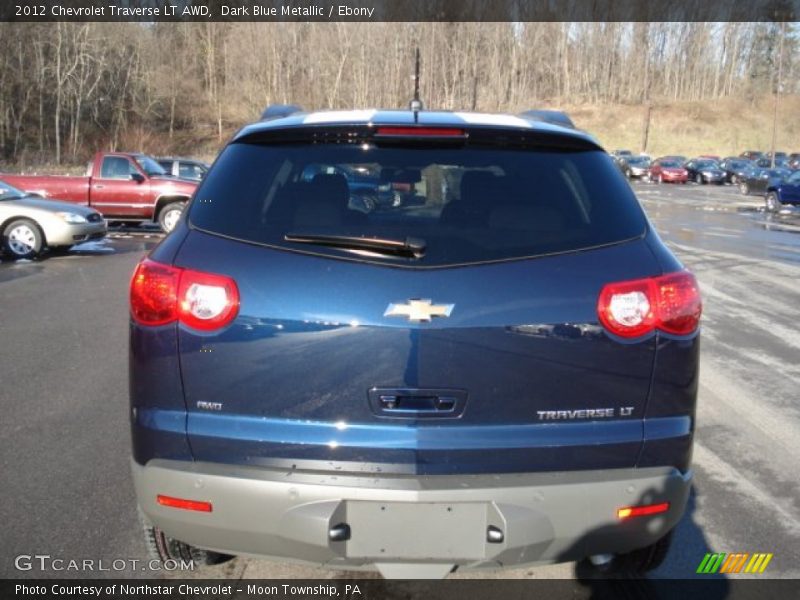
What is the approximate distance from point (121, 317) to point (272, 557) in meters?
6.67

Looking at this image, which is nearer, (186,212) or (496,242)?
(496,242)

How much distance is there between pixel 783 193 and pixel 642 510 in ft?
95.2

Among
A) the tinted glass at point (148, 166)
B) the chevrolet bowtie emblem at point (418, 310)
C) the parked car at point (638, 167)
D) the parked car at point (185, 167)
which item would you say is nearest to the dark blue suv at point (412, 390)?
the chevrolet bowtie emblem at point (418, 310)

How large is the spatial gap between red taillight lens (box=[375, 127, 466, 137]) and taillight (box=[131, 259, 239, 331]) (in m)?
0.81

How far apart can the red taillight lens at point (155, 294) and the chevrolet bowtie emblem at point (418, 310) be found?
740 millimetres

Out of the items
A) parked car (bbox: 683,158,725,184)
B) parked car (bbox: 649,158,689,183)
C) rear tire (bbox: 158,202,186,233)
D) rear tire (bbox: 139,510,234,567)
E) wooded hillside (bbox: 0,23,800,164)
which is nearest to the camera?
rear tire (bbox: 139,510,234,567)

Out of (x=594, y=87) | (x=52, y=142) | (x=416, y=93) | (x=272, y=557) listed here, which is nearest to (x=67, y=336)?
(x=416, y=93)

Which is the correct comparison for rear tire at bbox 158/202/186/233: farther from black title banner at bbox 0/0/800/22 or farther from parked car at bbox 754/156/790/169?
parked car at bbox 754/156/790/169

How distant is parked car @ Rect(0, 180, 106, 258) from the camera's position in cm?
1315

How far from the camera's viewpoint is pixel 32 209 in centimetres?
1325

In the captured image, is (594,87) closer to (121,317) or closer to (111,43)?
(111,43)

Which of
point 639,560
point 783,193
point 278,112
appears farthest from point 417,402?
point 783,193

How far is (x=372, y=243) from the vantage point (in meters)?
2.47

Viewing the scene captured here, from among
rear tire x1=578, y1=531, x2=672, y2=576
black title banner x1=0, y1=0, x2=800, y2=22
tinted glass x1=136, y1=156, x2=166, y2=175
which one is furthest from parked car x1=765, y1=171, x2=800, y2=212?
rear tire x1=578, y1=531, x2=672, y2=576
